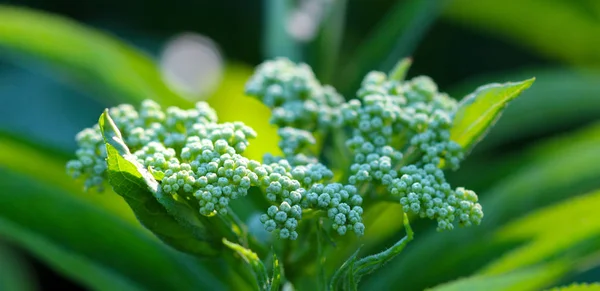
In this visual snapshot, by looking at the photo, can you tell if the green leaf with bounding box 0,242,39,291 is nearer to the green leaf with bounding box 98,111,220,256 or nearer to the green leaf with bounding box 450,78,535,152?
the green leaf with bounding box 98,111,220,256

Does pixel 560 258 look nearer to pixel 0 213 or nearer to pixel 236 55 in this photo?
pixel 0 213

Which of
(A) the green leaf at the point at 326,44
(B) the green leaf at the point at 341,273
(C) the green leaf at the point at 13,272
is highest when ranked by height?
(A) the green leaf at the point at 326,44

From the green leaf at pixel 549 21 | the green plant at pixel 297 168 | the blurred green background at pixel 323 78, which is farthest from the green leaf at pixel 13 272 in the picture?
the green leaf at pixel 549 21

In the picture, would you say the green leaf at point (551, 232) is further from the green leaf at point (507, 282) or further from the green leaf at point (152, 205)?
the green leaf at point (152, 205)

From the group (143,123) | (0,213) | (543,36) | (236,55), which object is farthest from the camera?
(236,55)


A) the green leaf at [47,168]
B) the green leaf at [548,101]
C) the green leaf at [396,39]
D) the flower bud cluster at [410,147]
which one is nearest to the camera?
the flower bud cluster at [410,147]

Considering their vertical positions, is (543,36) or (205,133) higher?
(543,36)

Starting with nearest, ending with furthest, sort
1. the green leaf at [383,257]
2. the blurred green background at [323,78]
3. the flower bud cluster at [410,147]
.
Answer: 1. the green leaf at [383,257]
2. the flower bud cluster at [410,147]
3. the blurred green background at [323,78]

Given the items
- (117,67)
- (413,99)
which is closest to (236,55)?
(117,67)
